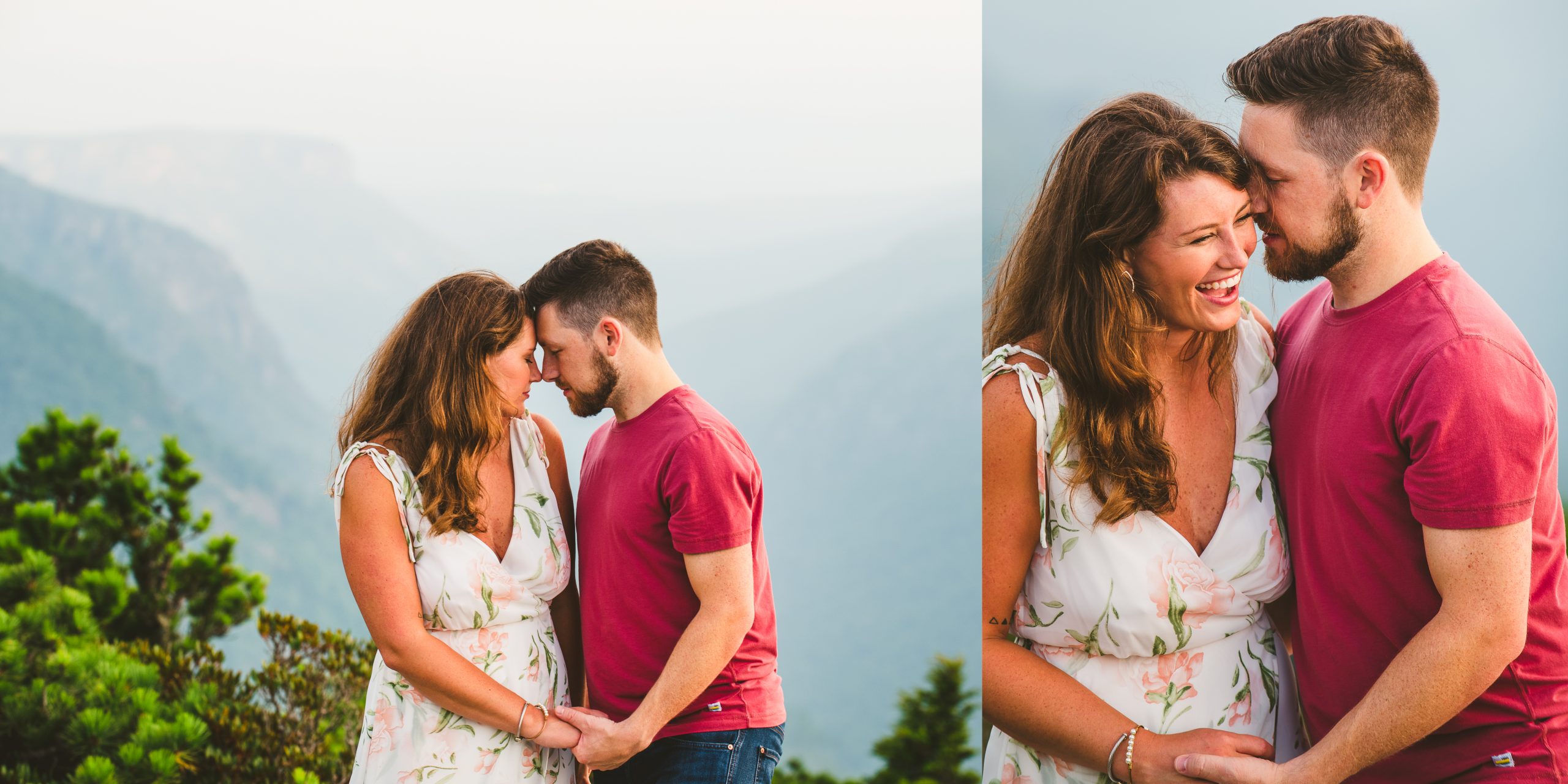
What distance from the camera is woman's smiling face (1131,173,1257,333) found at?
151 cm

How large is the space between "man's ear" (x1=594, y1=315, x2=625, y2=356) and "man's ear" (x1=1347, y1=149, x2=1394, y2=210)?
3.85 feet

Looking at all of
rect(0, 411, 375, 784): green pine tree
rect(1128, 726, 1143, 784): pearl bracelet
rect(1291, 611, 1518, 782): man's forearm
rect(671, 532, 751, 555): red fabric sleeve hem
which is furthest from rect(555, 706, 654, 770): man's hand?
rect(0, 411, 375, 784): green pine tree

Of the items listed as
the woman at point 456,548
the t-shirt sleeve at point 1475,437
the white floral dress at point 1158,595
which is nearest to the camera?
the t-shirt sleeve at point 1475,437

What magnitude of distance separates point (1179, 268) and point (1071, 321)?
167 mm

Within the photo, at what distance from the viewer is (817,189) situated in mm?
10117

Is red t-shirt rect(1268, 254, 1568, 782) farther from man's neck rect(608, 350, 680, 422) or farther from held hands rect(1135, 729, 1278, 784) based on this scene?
man's neck rect(608, 350, 680, 422)

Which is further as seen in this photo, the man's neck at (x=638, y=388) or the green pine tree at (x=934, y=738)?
the green pine tree at (x=934, y=738)

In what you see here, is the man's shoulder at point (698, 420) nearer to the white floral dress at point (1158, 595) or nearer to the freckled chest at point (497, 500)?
the freckled chest at point (497, 500)

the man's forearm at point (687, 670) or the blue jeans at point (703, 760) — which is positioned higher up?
the man's forearm at point (687, 670)

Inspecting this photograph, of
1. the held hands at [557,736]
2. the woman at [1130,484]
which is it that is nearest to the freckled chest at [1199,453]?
the woman at [1130,484]

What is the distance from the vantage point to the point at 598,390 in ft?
6.28

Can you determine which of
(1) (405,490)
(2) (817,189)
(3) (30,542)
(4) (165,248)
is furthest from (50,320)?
(1) (405,490)

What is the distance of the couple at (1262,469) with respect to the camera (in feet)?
4.47

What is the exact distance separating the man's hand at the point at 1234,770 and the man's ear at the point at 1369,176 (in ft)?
2.58
